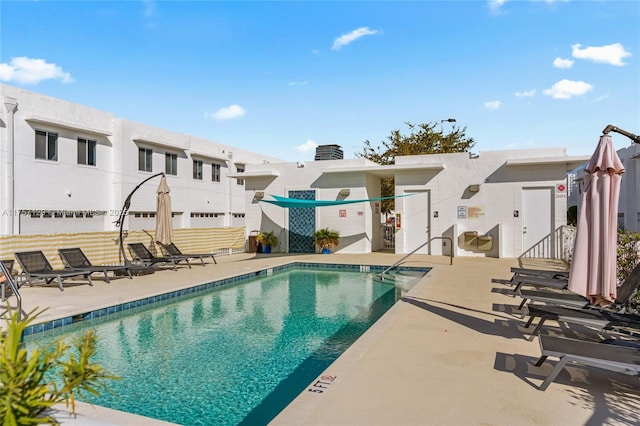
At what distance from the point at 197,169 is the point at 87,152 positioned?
6.67m

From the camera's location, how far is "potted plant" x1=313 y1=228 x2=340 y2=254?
625 inches

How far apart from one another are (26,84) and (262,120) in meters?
9.57

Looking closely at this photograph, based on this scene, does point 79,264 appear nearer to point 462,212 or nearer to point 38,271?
point 38,271

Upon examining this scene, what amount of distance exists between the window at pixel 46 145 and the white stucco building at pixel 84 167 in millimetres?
37

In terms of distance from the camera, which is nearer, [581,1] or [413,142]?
[581,1]

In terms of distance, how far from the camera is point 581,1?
8742mm

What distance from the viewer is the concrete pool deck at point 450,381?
117 inches

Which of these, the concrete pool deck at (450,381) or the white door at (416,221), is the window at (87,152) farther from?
the white door at (416,221)

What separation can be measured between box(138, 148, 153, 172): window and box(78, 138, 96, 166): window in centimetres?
217

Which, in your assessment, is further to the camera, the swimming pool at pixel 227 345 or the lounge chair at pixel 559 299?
the lounge chair at pixel 559 299

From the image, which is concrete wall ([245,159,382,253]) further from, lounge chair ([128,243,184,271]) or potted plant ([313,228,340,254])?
lounge chair ([128,243,184,271])

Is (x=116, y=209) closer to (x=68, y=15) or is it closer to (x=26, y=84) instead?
(x=26, y=84)

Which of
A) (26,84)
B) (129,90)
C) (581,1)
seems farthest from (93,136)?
(581,1)

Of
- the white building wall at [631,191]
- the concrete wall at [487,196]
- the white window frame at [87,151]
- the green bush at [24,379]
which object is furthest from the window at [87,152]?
the white building wall at [631,191]
